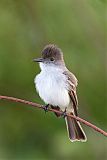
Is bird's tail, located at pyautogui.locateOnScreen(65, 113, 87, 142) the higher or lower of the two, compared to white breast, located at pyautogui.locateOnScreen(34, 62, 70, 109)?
lower

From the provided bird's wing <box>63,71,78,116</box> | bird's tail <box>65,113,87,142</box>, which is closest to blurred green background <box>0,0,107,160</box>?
bird's tail <box>65,113,87,142</box>

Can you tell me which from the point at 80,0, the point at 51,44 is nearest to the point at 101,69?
the point at 51,44

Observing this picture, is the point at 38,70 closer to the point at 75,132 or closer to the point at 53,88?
the point at 53,88

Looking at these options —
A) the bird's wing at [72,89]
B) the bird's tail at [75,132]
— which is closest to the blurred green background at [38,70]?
the bird's tail at [75,132]

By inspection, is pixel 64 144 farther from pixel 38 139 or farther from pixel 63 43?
pixel 63 43

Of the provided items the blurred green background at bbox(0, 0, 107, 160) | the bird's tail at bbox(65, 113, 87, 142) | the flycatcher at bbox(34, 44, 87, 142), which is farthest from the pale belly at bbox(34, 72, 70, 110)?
the blurred green background at bbox(0, 0, 107, 160)

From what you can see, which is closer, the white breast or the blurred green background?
the white breast

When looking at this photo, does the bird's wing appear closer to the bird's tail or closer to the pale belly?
the pale belly

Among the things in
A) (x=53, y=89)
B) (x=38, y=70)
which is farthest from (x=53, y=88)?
(x=38, y=70)
